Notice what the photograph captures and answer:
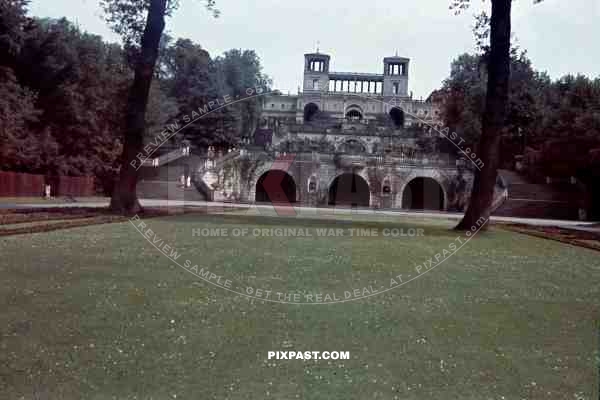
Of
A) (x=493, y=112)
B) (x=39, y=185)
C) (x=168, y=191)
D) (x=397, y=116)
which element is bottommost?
(x=168, y=191)

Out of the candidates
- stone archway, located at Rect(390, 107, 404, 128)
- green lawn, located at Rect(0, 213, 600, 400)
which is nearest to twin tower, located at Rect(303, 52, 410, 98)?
stone archway, located at Rect(390, 107, 404, 128)

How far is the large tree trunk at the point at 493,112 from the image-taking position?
18.4 metres

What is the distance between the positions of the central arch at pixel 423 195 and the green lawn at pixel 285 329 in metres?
37.6

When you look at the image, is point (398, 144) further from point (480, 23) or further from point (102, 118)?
point (480, 23)

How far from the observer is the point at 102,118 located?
4212cm

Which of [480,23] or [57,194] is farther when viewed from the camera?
[57,194]

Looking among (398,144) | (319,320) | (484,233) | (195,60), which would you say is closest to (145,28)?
(484,233)

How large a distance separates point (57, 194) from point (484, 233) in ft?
99.7

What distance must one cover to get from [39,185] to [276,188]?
67.7 ft

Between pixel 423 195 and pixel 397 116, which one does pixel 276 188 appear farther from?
pixel 397 116

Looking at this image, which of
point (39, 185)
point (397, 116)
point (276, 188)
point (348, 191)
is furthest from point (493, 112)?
point (397, 116)

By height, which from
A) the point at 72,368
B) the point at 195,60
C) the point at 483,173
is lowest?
the point at 72,368

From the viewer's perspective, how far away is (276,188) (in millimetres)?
50469

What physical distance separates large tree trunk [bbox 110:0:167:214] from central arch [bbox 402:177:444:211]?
100 ft
